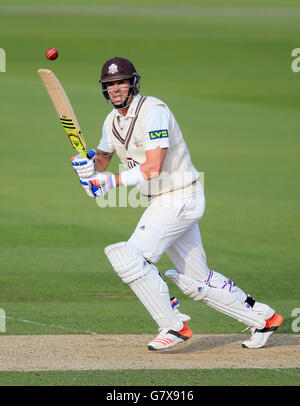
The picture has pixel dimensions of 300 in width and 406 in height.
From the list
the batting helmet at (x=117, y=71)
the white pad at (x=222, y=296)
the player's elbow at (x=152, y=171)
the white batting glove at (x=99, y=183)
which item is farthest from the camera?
the white pad at (x=222, y=296)

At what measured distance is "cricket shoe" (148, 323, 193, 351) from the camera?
591cm

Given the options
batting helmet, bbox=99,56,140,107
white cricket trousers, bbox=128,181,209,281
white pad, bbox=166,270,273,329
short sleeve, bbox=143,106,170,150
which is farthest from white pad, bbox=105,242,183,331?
batting helmet, bbox=99,56,140,107

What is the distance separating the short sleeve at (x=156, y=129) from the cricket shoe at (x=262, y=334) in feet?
5.20

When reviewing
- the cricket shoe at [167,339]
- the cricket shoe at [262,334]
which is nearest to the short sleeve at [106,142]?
the cricket shoe at [167,339]

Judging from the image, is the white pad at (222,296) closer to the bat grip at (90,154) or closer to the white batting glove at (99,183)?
the white batting glove at (99,183)

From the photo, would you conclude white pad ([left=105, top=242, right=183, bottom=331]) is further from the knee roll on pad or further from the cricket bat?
the cricket bat

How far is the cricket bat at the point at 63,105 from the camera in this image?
5945 millimetres

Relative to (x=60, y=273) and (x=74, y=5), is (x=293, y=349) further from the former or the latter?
(x=74, y=5)

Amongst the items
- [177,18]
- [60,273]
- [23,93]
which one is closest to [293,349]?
[60,273]

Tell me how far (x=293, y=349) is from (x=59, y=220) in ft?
22.6

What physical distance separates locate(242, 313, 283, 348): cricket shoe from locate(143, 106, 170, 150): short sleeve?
62.4 inches

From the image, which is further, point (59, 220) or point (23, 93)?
point (23, 93)

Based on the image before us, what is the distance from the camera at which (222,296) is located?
20.4 ft
